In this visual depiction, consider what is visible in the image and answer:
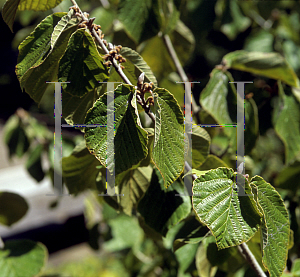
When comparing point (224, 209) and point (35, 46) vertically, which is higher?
point (35, 46)

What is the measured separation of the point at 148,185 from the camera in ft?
2.16

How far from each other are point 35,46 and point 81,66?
3.8 inches

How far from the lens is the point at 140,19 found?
770 mm

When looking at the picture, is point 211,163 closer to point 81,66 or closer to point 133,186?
point 133,186

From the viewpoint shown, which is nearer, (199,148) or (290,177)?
(199,148)

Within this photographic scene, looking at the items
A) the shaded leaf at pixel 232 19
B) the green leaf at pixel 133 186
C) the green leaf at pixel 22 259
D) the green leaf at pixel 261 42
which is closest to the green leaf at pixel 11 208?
the green leaf at pixel 22 259

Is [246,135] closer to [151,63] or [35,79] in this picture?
[151,63]

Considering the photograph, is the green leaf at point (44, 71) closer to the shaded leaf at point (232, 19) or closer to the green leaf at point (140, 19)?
the green leaf at point (140, 19)

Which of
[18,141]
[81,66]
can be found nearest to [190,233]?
[81,66]

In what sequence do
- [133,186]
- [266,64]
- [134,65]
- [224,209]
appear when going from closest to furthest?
[224,209], [134,65], [133,186], [266,64]

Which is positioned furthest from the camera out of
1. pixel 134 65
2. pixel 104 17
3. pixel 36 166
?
pixel 36 166

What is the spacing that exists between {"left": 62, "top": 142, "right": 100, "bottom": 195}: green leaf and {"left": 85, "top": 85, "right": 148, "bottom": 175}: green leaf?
0.67ft

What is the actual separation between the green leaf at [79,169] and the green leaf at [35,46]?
0.71 feet

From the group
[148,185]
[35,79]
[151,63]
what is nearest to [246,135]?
[148,185]
